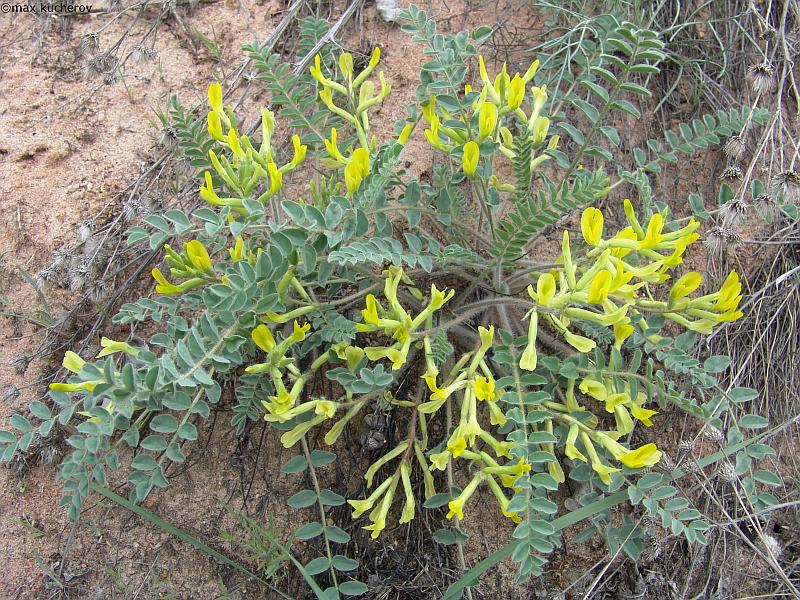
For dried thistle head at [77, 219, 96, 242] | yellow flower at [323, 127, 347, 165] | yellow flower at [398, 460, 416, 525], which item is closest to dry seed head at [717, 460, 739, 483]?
yellow flower at [398, 460, 416, 525]

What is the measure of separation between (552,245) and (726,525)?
41.4 inches

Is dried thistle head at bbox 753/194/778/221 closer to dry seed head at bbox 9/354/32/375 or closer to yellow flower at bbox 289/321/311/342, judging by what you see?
yellow flower at bbox 289/321/311/342

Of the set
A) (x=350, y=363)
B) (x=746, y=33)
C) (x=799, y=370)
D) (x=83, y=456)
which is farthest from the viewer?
(x=746, y=33)

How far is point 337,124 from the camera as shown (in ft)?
6.90

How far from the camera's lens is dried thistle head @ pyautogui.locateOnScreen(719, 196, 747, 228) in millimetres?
2059

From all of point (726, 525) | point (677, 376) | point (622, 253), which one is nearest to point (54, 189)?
point (622, 253)

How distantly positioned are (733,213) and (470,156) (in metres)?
0.97

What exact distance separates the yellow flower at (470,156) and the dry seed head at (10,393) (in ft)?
5.08

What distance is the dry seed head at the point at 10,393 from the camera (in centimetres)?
202

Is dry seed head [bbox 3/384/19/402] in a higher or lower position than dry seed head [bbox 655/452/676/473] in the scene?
higher

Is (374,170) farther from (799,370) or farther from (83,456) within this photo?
(799,370)

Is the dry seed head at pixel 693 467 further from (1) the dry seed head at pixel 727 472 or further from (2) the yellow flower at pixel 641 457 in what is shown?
(2) the yellow flower at pixel 641 457

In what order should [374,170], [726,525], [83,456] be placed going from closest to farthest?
[83,456] < [374,170] < [726,525]

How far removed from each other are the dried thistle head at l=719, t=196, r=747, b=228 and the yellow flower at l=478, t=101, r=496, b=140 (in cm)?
90
